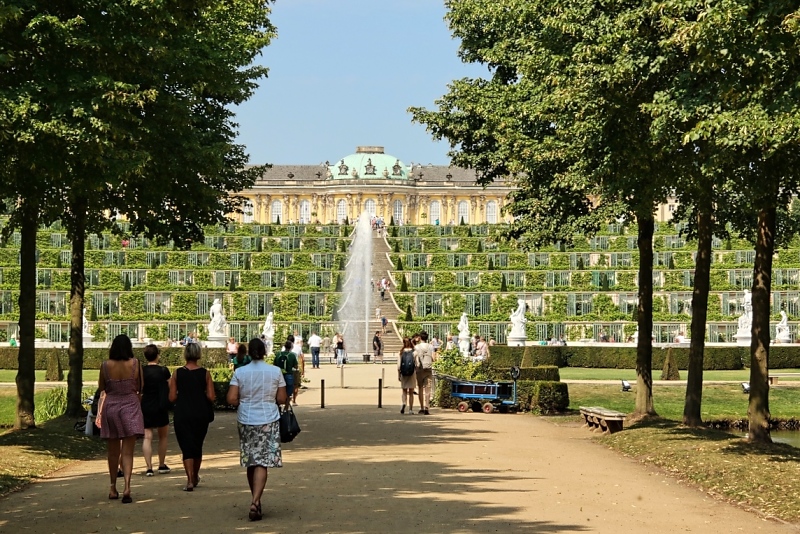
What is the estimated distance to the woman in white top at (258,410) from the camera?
1115 centimetres

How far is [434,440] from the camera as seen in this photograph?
62.3ft

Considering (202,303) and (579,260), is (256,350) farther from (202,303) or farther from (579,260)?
(579,260)

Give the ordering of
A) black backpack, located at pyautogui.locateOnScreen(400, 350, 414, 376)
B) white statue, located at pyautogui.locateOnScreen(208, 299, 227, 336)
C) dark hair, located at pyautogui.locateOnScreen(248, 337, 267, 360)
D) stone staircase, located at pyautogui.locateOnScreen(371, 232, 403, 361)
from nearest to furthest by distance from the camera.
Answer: dark hair, located at pyautogui.locateOnScreen(248, 337, 267, 360) → black backpack, located at pyautogui.locateOnScreen(400, 350, 414, 376) → white statue, located at pyautogui.locateOnScreen(208, 299, 227, 336) → stone staircase, located at pyautogui.locateOnScreen(371, 232, 403, 361)

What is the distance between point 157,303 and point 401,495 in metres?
54.6

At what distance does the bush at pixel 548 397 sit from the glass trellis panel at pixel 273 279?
4383 centimetres

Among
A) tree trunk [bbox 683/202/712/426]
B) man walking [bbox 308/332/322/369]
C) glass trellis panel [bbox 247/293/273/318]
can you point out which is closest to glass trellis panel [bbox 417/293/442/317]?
glass trellis panel [bbox 247/293/273/318]

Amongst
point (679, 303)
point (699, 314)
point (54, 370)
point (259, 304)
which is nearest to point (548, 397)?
point (699, 314)

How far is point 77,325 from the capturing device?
72.1 feet

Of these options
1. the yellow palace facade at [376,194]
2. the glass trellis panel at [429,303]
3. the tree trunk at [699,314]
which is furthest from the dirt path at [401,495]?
the yellow palace facade at [376,194]

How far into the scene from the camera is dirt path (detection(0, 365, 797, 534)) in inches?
425

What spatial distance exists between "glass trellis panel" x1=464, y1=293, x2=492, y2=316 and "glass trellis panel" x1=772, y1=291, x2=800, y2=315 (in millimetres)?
14513

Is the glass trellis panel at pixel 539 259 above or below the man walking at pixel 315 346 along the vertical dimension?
above

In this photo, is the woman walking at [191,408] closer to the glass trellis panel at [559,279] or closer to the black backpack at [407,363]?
the black backpack at [407,363]

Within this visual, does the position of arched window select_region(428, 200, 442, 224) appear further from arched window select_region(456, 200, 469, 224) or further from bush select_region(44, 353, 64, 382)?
bush select_region(44, 353, 64, 382)
